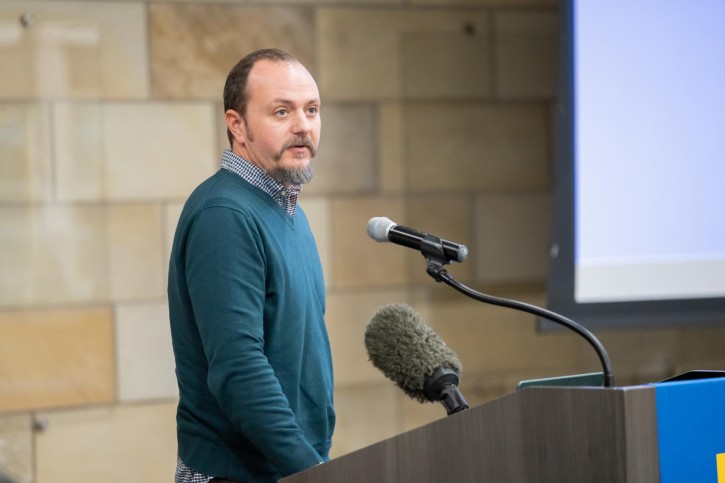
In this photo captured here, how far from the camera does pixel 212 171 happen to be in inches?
156

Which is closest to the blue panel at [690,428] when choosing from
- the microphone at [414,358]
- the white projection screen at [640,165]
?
the microphone at [414,358]

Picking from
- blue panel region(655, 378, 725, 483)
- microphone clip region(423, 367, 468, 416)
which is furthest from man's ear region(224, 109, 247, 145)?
blue panel region(655, 378, 725, 483)

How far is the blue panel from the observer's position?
1.53 metres

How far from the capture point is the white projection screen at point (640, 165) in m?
3.82

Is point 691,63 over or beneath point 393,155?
over

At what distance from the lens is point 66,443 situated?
381cm

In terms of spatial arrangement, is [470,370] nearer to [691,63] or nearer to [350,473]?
[691,63]

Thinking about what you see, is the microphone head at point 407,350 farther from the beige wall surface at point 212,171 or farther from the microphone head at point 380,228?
the beige wall surface at point 212,171

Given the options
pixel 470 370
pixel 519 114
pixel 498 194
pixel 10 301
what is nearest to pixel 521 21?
pixel 519 114

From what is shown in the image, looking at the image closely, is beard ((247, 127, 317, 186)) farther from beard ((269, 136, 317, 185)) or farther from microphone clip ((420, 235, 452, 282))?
microphone clip ((420, 235, 452, 282))

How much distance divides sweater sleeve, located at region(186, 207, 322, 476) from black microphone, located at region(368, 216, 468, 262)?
0.26 meters

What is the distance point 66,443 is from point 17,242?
77 cm

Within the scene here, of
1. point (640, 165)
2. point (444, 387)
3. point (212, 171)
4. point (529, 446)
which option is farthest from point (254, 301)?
point (640, 165)

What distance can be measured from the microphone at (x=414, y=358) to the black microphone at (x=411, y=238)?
0.17m
